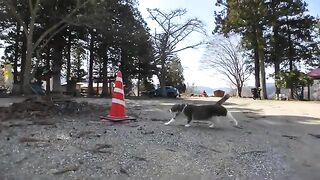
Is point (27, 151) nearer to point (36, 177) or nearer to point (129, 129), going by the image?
point (36, 177)

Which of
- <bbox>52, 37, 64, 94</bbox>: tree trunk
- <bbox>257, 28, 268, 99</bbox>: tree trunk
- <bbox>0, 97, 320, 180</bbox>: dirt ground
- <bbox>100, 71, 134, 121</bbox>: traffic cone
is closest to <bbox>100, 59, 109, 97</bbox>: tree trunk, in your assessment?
<bbox>52, 37, 64, 94</bbox>: tree trunk

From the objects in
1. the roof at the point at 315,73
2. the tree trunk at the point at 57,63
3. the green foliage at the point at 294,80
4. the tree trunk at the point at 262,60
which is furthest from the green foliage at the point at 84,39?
the roof at the point at 315,73

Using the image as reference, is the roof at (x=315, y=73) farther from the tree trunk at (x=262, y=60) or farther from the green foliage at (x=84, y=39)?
the green foliage at (x=84, y=39)

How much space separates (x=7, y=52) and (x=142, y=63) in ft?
39.8

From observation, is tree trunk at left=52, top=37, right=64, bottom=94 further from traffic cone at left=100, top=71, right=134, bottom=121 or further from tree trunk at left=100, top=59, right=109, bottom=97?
traffic cone at left=100, top=71, right=134, bottom=121

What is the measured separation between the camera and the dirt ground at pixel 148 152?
5383mm

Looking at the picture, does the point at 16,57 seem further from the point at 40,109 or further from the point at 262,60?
the point at 40,109

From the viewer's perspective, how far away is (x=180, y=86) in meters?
52.7

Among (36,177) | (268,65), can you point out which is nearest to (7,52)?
(268,65)

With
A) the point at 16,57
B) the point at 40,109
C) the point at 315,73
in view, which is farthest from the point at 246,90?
the point at 40,109

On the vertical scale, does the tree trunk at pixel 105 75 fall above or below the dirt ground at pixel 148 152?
above

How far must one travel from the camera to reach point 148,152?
6215 mm

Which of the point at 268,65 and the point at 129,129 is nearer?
the point at 129,129

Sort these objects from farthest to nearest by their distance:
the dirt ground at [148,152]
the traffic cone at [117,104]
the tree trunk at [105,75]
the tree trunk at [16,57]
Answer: the tree trunk at [105,75] → the tree trunk at [16,57] → the traffic cone at [117,104] → the dirt ground at [148,152]
